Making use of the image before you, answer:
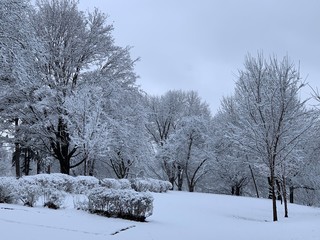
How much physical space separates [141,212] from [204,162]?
27.4 meters

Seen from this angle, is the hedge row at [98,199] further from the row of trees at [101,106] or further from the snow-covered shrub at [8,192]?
the row of trees at [101,106]

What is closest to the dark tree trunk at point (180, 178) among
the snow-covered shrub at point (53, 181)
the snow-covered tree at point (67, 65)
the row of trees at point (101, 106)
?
the row of trees at point (101, 106)

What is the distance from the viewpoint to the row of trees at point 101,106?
13.9 metres

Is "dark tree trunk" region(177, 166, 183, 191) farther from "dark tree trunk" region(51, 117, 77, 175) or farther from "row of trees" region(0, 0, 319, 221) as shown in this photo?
"dark tree trunk" region(51, 117, 77, 175)

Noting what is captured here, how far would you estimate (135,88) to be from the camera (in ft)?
78.8

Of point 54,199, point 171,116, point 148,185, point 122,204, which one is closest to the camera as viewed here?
point 122,204

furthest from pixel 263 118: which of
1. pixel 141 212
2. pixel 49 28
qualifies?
pixel 49 28

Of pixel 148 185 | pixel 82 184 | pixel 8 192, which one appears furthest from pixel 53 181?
pixel 148 185

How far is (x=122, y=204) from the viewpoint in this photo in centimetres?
896

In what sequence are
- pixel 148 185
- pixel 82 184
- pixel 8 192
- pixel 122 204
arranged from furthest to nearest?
pixel 148 185 → pixel 82 184 → pixel 8 192 → pixel 122 204

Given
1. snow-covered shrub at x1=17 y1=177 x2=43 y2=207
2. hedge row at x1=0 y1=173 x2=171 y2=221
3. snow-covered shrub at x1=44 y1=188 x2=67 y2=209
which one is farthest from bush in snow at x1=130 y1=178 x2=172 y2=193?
snow-covered shrub at x1=17 y1=177 x2=43 y2=207

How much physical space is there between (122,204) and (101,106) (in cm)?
1300

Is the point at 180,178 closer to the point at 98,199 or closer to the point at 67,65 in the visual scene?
the point at 67,65

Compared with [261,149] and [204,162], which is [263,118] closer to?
[261,149]
